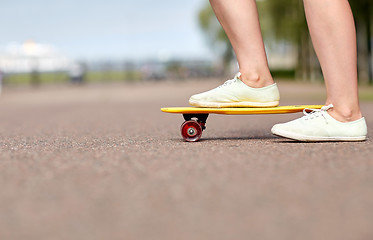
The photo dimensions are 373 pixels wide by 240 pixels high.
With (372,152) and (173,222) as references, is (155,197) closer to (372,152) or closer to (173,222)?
(173,222)

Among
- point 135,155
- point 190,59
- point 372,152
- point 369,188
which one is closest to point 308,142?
point 372,152

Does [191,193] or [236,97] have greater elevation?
[236,97]

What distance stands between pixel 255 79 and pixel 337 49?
0.49 meters

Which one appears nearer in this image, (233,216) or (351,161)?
(233,216)

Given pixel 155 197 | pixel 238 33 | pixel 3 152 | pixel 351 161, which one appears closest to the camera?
pixel 155 197

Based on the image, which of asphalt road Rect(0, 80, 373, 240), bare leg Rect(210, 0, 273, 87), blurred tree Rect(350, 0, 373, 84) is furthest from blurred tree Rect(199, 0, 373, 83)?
asphalt road Rect(0, 80, 373, 240)

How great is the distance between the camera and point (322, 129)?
338 centimetres

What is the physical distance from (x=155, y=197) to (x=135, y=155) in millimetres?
994

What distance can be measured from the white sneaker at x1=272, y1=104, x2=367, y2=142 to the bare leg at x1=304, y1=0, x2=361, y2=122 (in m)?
0.04

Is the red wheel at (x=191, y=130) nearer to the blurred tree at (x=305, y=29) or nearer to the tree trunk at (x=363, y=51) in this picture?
the blurred tree at (x=305, y=29)

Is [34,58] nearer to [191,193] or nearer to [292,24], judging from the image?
[292,24]

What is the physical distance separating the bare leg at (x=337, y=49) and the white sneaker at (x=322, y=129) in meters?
0.04

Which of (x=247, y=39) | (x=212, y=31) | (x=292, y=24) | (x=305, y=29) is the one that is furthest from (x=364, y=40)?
(x=212, y=31)

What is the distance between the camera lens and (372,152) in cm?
303
